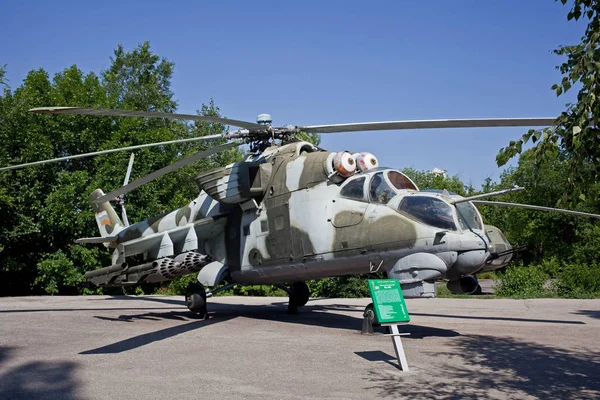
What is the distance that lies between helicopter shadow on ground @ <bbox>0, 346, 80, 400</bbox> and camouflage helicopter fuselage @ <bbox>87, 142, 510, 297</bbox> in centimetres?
512

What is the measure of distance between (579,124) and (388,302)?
4346 millimetres

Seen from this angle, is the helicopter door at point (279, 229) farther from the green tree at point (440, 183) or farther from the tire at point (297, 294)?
the green tree at point (440, 183)

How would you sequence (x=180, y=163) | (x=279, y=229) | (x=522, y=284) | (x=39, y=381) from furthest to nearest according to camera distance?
(x=522, y=284), (x=279, y=229), (x=180, y=163), (x=39, y=381)

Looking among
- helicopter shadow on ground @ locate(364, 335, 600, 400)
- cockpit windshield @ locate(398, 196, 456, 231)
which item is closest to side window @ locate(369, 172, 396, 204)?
cockpit windshield @ locate(398, 196, 456, 231)

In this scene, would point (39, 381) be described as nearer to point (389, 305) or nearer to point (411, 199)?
point (389, 305)

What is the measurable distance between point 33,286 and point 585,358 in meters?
25.8

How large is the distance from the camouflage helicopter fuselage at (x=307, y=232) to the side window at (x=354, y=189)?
2 centimetres

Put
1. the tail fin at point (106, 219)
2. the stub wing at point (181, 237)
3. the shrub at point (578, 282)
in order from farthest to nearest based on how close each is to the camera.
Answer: the shrub at point (578, 282) < the tail fin at point (106, 219) < the stub wing at point (181, 237)

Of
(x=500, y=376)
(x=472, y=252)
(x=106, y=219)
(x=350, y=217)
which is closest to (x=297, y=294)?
(x=350, y=217)

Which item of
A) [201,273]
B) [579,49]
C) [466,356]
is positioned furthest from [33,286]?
[579,49]

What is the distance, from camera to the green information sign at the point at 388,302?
25.0 ft

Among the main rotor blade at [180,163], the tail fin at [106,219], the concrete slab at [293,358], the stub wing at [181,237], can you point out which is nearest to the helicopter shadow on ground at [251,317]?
the concrete slab at [293,358]

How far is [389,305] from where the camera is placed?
7.79 metres

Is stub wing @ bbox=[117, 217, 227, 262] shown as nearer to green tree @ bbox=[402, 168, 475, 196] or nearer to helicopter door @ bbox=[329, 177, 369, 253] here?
helicopter door @ bbox=[329, 177, 369, 253]
